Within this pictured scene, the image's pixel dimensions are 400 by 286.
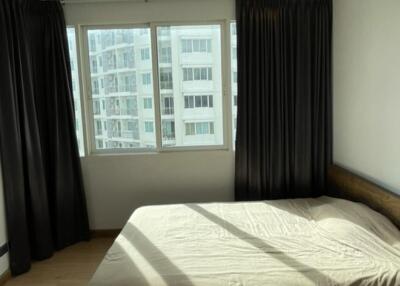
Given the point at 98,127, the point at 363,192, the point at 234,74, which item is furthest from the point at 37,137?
the point at 363,192

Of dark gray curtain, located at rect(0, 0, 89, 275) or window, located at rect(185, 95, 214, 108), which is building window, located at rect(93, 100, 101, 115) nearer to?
dark gray curtain, located at rect(0, 0, 89, 275)

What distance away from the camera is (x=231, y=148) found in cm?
352

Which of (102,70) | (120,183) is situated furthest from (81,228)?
(102,70)

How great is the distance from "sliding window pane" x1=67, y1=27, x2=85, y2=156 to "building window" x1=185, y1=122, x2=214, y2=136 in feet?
3.66

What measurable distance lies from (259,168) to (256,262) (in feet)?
4.77

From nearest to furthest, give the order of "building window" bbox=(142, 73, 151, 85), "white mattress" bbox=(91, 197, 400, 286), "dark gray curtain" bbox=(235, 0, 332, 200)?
"white mattress" bbox=(91, 197, 400, 286), "dark gray curtain" bbox=(235, 0, 332, 200), "building window" bbox=(142, 73, 151, 85)

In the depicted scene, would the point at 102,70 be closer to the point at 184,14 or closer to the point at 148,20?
the point at 148,20

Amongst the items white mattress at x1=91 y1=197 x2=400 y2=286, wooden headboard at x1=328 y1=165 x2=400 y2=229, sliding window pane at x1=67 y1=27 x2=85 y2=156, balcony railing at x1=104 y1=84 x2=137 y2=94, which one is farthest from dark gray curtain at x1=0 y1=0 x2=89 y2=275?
wooden headboard at x1=328 y1=165 x2=400 y2=229

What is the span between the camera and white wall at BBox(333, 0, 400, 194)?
2355mm

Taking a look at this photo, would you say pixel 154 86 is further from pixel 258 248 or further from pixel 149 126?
pixel 258 248

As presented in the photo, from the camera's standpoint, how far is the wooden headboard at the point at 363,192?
230 centimetres

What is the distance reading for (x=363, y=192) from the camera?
2654 millimetres

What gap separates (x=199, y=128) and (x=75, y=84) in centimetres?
136

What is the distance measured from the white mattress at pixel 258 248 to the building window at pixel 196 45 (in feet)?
5.37
